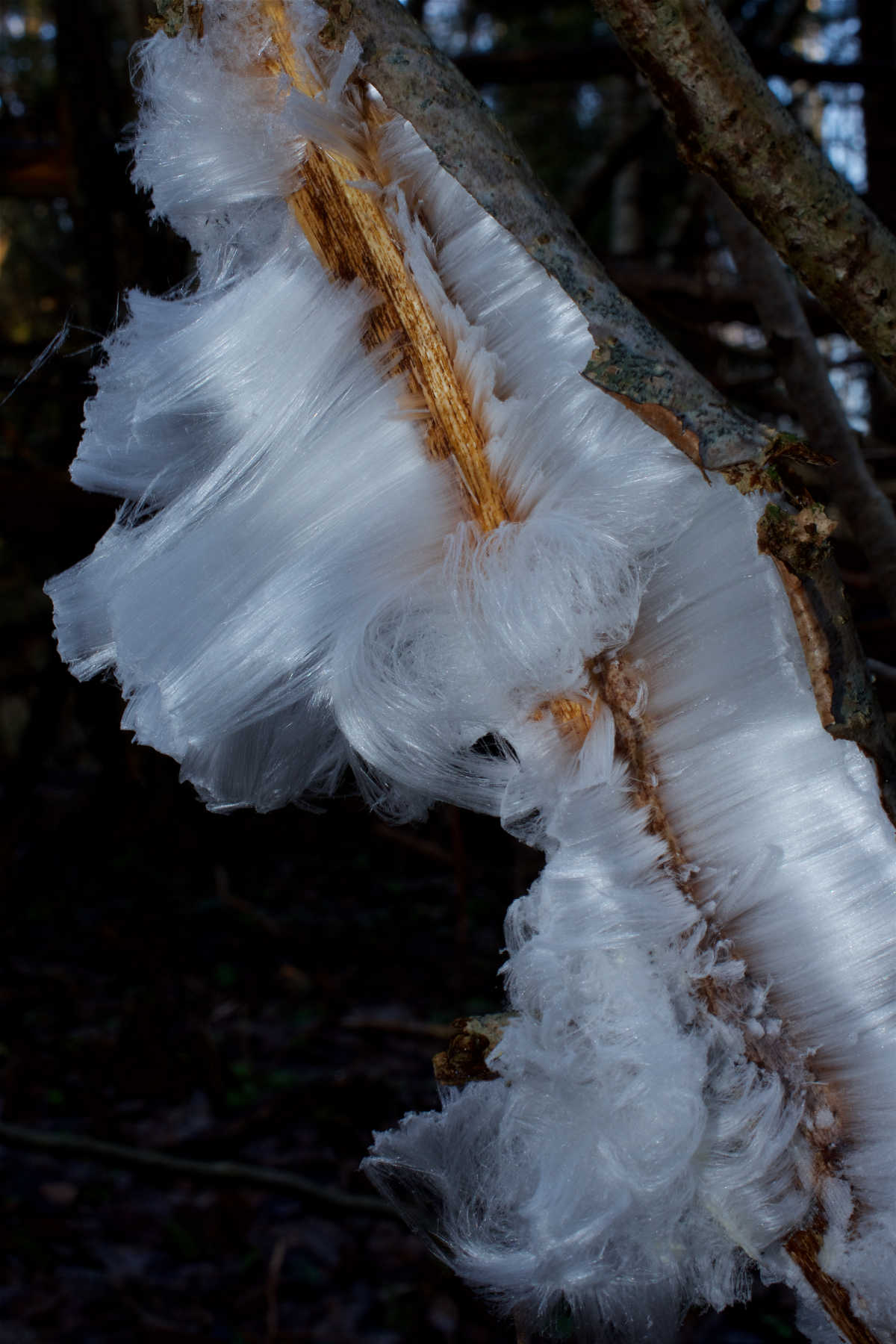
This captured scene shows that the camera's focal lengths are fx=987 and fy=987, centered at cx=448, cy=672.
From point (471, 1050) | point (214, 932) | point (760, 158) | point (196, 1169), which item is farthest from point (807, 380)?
point (214, 932)

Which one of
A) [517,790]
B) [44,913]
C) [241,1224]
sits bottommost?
[44,913]

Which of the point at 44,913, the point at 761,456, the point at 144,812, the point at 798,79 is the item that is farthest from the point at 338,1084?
the point at 798,79

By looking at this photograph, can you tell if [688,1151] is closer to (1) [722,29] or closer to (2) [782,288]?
(1) [722,29]

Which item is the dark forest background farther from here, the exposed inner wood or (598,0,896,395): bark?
(598,0,896,395): bark

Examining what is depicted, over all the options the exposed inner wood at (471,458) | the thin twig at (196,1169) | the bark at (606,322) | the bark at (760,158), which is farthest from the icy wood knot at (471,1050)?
the thin twig at (196,1169)

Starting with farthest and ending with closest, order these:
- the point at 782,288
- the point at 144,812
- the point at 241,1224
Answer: the point at 144,812 → the point at 241,1224 → the point at 782,288

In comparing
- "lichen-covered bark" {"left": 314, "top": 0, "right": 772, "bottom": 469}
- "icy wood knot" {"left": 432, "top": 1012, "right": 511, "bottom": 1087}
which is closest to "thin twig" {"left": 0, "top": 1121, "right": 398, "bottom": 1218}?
"icy wood knot" {"left": 432, "top": 1012, "right": 511, "bottom": 1087}

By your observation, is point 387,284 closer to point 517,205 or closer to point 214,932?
point 517,205
